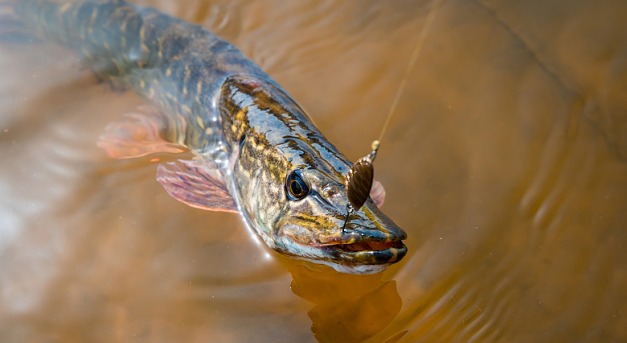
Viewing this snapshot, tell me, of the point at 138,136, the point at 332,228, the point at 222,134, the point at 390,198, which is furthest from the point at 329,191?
the point at 138,136

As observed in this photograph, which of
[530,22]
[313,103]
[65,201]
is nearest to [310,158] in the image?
[313,103]

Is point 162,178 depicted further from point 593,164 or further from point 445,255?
point 593,164

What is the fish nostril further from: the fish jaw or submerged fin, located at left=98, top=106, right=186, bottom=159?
submerged fin, located at left=98, top=106, right=186, bottom=159

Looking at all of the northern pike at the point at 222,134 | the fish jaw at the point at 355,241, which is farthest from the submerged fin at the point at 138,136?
the fish jaw at the point at 355,241

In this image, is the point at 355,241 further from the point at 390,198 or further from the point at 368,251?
the point at 390,198

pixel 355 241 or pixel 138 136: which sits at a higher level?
pixel 355 241
